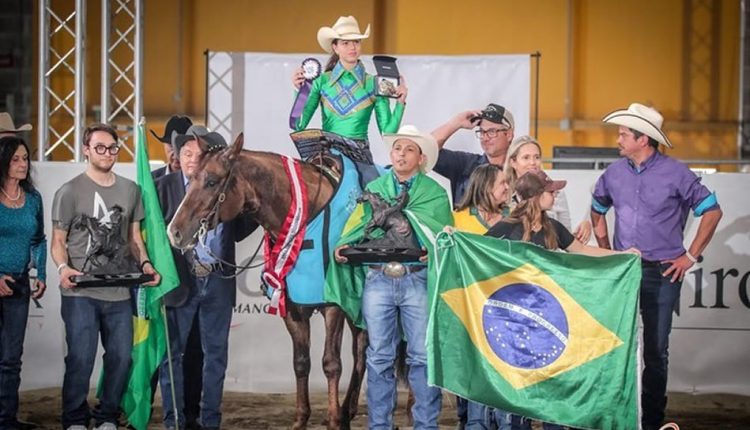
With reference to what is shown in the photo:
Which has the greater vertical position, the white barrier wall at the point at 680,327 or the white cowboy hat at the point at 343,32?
the white cowboy hat at the point at 343,32

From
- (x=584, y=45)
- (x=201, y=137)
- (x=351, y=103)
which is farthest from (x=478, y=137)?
(x=584, y=45)

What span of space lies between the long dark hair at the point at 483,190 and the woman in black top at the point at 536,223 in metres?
0.34

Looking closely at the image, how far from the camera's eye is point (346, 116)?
775 centimetres

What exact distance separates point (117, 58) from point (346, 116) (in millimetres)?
9063

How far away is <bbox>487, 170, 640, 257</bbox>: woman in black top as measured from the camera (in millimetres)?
→ 6516

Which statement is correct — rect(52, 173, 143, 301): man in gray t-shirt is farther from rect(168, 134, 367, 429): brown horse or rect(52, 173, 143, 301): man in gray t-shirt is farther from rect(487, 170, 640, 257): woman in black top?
rect(487, 170, 640, 257): woman in black top

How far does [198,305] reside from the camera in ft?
24.7

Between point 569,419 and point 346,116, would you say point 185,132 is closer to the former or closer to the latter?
point 346,116

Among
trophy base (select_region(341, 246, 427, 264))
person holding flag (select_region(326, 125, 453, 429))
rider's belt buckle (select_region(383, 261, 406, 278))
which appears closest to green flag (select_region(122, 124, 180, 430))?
person holding flag (select_region(326, 125, 453, 429))

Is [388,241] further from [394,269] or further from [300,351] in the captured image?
[300,351]

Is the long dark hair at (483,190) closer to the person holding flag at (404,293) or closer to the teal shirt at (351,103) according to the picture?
the person holding flag at (404,293)

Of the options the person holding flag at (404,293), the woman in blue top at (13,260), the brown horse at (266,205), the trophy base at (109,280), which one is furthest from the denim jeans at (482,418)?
the woman in blue top at (13,260)

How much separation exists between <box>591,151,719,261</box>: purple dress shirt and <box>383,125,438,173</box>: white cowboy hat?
125cm

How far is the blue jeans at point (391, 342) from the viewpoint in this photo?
21.9ft
